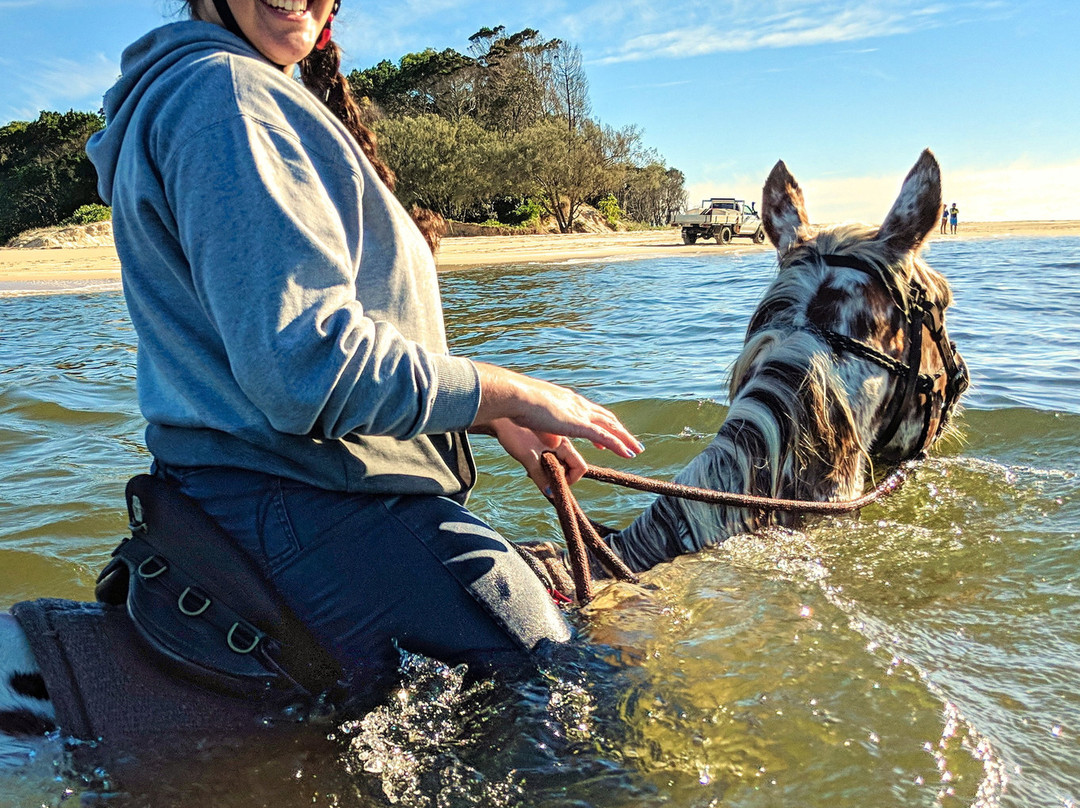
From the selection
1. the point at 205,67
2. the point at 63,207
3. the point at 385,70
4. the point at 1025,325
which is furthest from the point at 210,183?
the point at 385,70

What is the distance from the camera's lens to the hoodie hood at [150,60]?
5.18 feet

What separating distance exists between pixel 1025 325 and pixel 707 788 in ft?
32.0

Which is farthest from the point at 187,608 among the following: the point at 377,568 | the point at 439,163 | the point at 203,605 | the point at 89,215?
the point at 89,215

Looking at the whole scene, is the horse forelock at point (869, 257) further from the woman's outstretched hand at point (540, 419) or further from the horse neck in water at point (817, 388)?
the woman's outstretched hand at point (540, 419)

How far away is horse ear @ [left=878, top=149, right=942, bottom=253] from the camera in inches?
105

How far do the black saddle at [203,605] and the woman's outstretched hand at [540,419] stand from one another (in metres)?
0.58

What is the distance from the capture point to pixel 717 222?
3875 centimetres

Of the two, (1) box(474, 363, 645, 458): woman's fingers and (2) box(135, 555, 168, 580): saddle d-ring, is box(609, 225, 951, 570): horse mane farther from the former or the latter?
(2) box(135, 555, 168, 580): saddle d-ring

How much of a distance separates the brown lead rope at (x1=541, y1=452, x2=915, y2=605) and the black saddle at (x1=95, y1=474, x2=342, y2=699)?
69 centimetres

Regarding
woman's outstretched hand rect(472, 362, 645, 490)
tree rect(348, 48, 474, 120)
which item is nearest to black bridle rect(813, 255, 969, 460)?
woman's outstretched hand rect(472, 362, 645, 490)

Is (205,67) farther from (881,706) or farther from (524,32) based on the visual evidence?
(524,32)

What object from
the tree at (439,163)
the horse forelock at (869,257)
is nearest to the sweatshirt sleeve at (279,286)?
the horse forelock at (869,257)

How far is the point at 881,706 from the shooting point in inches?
77.2

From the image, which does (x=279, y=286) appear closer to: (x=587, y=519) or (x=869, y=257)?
(x=587, y=519)
